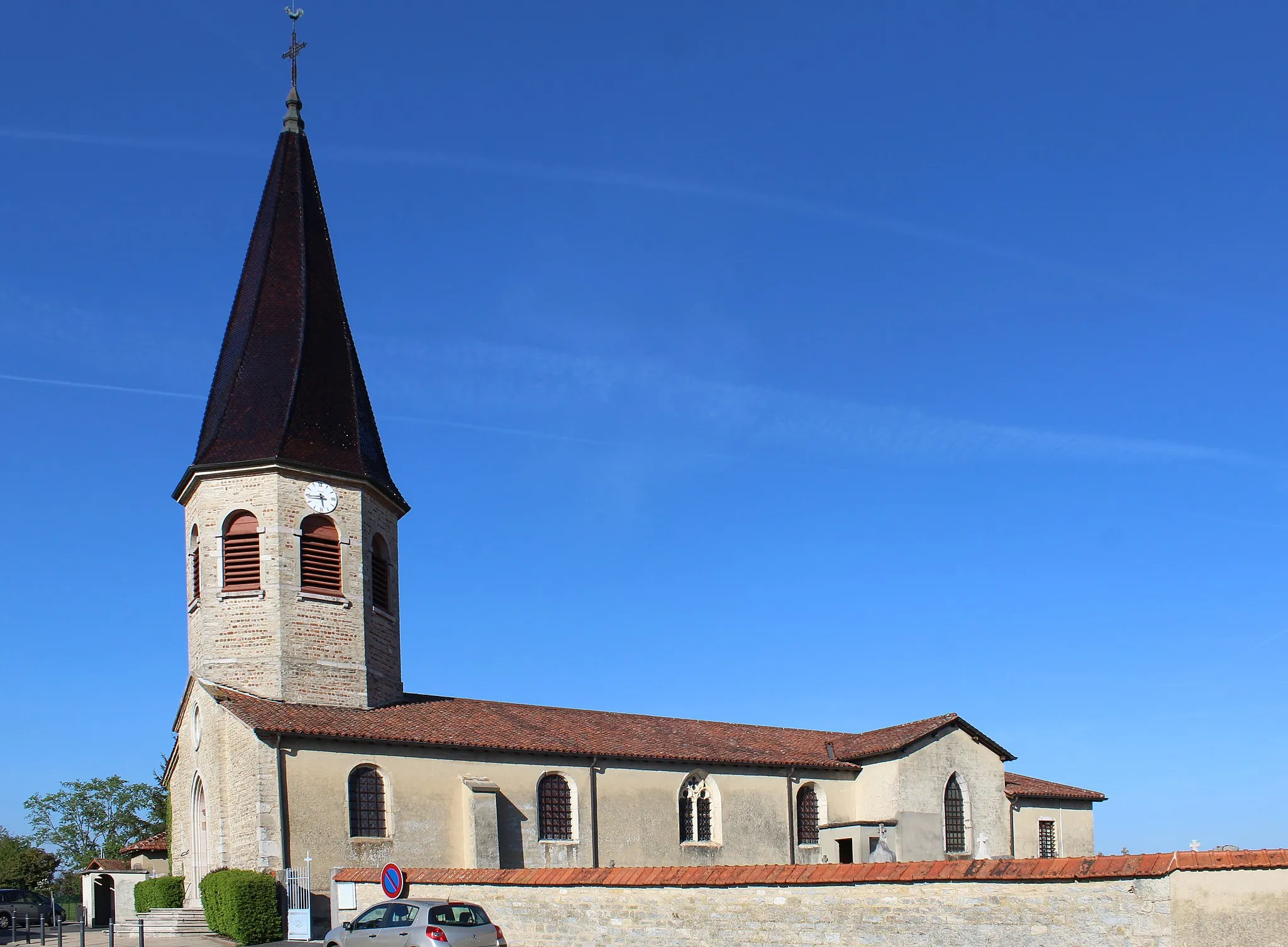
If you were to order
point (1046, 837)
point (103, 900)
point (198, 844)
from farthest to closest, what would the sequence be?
1. point (1046, 837)
2. point (103, 900)
3. point (198, 844)

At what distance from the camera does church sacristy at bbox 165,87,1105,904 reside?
1028 inches

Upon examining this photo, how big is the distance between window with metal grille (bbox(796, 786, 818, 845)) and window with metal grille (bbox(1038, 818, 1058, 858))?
8.04m

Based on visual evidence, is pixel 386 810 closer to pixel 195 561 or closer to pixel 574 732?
pixel 574 732

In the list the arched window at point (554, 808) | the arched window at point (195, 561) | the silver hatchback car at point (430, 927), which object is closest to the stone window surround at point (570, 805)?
the arched window at point (554, 808)

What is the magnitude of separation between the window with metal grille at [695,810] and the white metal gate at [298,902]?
9.98 meters

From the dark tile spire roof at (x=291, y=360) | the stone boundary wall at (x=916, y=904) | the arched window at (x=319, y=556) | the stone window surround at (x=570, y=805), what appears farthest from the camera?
the dark tile spire roof at (x=291, y=360)

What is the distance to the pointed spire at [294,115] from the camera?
34.4 metres

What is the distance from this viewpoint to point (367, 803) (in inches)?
1030

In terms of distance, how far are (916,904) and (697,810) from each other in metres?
18.0

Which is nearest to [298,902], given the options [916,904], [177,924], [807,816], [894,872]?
[177,924]

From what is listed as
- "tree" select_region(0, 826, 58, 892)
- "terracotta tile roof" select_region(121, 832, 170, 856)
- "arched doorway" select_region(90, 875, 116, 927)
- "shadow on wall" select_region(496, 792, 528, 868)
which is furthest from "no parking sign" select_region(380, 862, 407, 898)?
"tree" select_region(0, 826, 58, 892)

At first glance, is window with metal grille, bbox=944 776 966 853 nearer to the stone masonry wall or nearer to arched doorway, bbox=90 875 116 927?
the stone masonry wall

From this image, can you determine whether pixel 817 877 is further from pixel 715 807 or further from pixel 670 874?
pixel 715 807

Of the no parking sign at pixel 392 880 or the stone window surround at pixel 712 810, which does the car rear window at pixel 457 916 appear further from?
the stone window surround at pixel 712 810
